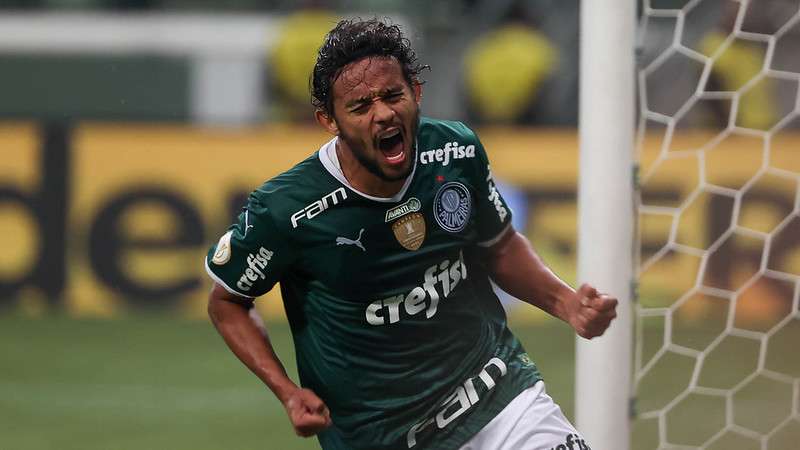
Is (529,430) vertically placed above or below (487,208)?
below

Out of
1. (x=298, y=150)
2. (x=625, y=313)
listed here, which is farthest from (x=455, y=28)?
(x=625, y=313)

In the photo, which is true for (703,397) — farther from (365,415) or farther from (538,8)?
(538,8)

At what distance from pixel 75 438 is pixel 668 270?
14.8 feet

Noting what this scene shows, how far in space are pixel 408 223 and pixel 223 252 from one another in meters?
0.51

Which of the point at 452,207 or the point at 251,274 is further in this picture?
the point at 452,207

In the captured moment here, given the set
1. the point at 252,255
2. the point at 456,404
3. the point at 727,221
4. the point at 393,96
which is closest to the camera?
the point at 393,96

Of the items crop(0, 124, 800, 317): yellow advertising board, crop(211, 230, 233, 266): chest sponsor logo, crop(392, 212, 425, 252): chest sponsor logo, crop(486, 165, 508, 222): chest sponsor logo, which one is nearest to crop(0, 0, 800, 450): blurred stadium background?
crop(0, 124, 800, 317): yellow advertising board

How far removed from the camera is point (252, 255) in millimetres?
3863

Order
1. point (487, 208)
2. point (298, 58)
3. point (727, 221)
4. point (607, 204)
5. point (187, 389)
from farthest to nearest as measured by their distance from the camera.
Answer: point (298, 58), point (727, 221), point (187, 389), point (607, 204), point (487, 208)

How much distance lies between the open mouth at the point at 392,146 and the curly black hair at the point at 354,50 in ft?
0.52

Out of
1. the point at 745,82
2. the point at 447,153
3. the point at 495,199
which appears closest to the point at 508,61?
the point at 745,82

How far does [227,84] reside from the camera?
14.3 meters

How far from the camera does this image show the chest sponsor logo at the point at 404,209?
12.9 ft

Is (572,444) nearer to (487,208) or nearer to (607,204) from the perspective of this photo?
(487,208)
